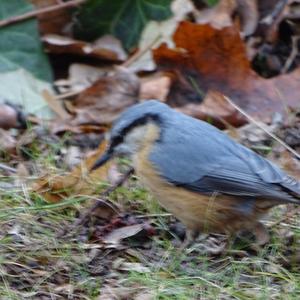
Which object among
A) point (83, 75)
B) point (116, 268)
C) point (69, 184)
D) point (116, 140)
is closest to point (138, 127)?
point (116, 140)

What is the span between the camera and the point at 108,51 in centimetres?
620

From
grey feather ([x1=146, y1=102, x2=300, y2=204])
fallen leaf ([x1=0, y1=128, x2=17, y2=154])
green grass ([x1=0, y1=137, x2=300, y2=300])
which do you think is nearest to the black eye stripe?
grey feather ([x1=146, y1=102, x2=300, y2=204])

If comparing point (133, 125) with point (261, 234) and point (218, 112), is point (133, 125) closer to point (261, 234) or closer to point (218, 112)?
point (261, 234)

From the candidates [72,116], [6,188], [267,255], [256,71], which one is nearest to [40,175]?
[6,188]

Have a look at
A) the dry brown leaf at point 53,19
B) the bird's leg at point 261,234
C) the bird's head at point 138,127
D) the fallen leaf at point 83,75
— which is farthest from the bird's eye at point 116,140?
the dry brown leaf at point 53,19

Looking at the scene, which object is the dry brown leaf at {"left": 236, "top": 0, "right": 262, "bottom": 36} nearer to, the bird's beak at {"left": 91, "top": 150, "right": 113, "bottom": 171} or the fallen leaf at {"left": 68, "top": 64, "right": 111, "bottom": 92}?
the fallen leaf at {"left": 68, "top": 64, "right": 111, "bottom": 92}

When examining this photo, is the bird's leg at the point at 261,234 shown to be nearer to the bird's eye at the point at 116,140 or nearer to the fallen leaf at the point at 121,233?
the fallen leaf at the point at 121,233

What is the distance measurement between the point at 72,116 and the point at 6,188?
1106 mm

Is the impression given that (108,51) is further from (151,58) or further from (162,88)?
(162,88)

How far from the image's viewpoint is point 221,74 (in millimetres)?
5660

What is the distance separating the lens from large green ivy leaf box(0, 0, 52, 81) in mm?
5969

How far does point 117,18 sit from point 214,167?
251 cm

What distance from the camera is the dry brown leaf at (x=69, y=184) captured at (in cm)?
457

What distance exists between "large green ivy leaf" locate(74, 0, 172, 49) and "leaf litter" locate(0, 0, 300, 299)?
0.29 feet
